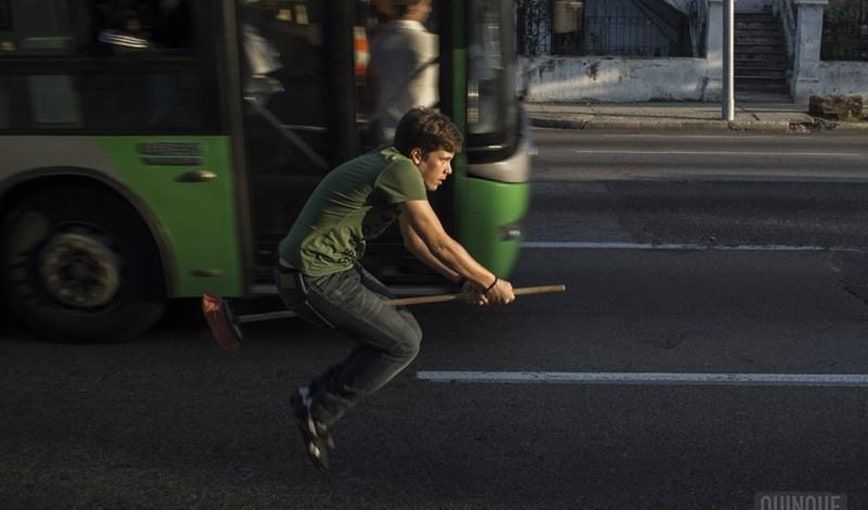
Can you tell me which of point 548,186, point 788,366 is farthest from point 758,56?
point 788,366

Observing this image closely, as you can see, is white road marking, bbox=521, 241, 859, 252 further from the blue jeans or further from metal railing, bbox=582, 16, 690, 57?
metal railing, bbox=582, 16, 690, 57

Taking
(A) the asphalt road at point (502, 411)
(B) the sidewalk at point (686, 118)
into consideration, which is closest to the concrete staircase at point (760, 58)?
(B) the sidewalk at point (686, 118)

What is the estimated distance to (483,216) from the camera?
597 cm

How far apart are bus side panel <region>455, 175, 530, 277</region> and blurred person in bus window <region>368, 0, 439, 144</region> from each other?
55cm

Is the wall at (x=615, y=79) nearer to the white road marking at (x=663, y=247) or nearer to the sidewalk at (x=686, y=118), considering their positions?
the sidewalk at (x=686, y=118)

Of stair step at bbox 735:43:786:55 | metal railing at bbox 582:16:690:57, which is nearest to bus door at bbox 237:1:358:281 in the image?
metal railing at bbox 582:16:690:57

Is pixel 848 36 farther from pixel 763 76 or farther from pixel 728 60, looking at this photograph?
pixel 728 60

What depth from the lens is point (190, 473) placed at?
174 inches

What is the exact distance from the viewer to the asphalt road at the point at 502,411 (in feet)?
14.1

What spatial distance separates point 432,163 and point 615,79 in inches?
736

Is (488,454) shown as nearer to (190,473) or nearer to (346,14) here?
(190,473)

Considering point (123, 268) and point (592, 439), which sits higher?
point (123, 268)

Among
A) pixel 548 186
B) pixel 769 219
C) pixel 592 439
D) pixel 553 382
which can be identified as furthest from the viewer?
pixel 548 186

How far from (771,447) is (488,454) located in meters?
1.35
